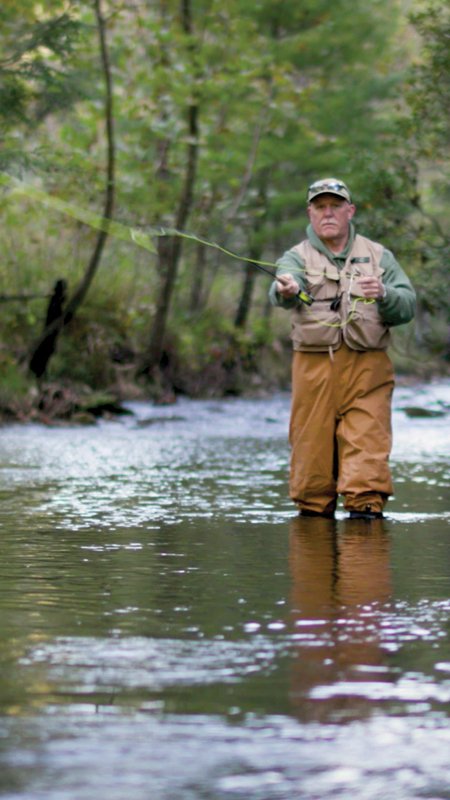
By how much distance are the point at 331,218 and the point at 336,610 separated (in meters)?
3.66

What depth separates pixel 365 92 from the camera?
38.1 meters

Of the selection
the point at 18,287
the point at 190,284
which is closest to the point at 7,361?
the point at 18,287

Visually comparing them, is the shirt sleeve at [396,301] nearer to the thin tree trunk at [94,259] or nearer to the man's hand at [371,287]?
the man's hand at [371,287]

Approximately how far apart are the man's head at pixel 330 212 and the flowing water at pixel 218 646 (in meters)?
1.57

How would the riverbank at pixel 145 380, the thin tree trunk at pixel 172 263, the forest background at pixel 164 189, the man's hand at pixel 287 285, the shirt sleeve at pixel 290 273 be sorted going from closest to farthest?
1. the man's hand at pixel 287 285
2. the shirt sleeve at pixel 290 273
3. the forest background at pixel 164 189
4. the riverbank at pixel 145 380
5. the thin tree trunk at pixel 172 263

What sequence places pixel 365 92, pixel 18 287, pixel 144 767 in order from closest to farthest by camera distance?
1. pixel 144 767
2. pixel 18 287
3. pixel 365 92

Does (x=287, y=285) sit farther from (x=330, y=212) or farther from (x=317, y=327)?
(x=330, y=212)

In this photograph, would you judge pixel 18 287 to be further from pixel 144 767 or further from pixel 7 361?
pixel 144 767

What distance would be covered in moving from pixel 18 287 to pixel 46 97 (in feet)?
13.5

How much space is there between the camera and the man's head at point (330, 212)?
9.50m

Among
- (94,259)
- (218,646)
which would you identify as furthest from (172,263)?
(218,646)

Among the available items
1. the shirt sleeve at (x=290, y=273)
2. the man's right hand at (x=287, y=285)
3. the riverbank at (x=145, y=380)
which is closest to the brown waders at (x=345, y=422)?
the shirt sleeve at (x=290, y=273)

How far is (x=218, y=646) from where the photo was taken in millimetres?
5512

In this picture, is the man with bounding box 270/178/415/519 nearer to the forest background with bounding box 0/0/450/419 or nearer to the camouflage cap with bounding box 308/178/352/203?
the camouflage cap with bounding box 308/178/352/203
